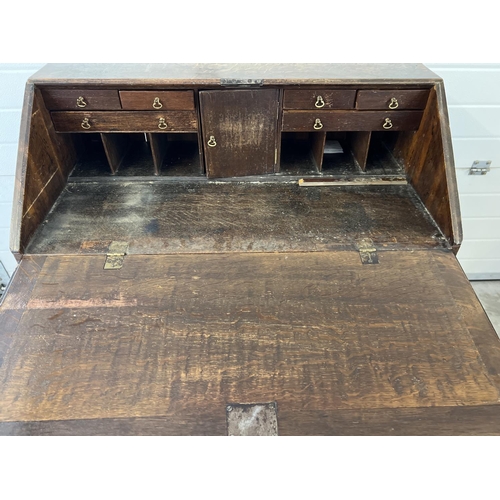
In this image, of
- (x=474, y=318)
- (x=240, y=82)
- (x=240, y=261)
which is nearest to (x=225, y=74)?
(x=240, y=82)

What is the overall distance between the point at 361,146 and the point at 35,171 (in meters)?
1.31

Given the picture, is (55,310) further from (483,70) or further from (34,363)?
(483,70)

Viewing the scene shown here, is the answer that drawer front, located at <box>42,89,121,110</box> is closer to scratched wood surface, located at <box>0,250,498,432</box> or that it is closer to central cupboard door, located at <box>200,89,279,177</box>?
central cupboard door, located at <box>200,89,279,177</box>

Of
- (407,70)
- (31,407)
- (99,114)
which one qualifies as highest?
(407,70)

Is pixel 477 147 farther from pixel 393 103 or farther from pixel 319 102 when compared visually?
pixel 319 102

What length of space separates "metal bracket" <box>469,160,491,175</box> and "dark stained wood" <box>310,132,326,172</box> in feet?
3.70

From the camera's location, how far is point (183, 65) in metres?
1.61

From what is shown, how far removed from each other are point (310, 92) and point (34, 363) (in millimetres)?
1279

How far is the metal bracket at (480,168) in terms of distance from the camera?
7.30 feet

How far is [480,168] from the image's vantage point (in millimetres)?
2250

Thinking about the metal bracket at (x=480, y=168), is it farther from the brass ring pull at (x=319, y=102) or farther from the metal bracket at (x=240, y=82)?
the metal bracket at (x=240, y=82)

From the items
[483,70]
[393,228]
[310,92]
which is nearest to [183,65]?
[310,92]

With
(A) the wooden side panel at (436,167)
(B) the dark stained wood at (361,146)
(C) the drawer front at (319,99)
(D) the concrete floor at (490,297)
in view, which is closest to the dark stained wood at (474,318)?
(A) the wooden side panel at (436,167)

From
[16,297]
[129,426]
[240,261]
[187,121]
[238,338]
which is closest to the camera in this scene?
[129,426]
